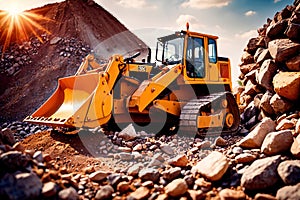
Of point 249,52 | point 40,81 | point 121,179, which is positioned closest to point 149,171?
point 121,179

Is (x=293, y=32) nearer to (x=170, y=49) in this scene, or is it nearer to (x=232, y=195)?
(x=170, y=49)

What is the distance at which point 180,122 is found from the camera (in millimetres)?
6098

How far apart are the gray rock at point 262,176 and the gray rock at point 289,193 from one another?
0.20 meters

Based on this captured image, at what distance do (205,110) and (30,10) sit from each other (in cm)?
1960

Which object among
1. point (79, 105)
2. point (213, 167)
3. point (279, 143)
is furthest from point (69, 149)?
point (279, 143)

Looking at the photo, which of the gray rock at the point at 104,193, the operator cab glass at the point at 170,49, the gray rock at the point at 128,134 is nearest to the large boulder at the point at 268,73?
the operator cab glass at the point at 170,49

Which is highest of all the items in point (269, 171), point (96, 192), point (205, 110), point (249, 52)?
point (249, 52)

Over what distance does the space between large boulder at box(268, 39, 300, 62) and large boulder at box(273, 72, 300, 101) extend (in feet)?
1.61

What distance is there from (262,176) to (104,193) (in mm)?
1807

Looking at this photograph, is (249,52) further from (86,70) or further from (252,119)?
(86,70)

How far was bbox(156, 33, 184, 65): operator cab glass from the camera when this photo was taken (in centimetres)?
669

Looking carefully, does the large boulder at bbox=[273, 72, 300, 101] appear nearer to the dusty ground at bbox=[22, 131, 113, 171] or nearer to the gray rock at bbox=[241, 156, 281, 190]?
the gray rock at bbox=[241, 156, 281, 190]

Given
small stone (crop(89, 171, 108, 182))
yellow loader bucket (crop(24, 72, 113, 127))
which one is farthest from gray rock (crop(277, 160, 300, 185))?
yellow loader bucket (crop(24, 72, 113, 127))

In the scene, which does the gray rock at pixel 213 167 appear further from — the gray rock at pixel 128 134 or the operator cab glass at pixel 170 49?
the operator cab glass at pixel 170 49
